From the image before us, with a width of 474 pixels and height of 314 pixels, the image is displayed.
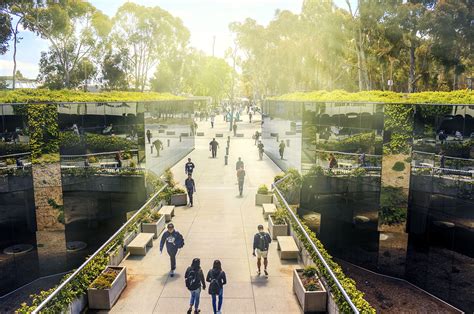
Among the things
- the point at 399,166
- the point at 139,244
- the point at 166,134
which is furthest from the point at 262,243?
the point at 166,134

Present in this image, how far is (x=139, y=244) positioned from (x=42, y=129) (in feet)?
33.2

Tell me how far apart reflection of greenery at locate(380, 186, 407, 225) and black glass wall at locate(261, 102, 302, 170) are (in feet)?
14.2

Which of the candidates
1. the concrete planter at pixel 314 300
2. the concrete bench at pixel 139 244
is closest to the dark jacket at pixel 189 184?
the concrete bench at pixel 139 244

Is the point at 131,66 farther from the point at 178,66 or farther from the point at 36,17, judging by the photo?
the point at 36,17

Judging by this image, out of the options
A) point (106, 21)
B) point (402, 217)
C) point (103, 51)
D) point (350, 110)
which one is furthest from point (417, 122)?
point (103, 51)

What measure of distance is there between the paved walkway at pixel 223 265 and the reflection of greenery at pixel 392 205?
626 centimetres

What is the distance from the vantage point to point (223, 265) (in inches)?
441

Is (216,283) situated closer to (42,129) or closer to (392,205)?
(392,205)

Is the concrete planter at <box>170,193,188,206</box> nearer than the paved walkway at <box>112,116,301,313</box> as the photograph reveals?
No

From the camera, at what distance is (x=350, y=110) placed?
743 inches

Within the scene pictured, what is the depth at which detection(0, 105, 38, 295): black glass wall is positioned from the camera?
1722 centimetres

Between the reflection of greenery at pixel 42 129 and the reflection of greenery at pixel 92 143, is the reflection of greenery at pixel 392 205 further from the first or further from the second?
the reflection of greenery at pixel 42 129

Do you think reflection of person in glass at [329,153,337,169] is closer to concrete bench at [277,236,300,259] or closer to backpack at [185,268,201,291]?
concrete bench at [277,236,300,259]

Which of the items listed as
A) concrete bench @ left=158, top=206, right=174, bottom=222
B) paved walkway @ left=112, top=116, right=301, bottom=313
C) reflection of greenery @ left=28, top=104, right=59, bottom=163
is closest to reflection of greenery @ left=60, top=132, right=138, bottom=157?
reflection of greenery @ left=28, top=104, right=59, bottom=163
